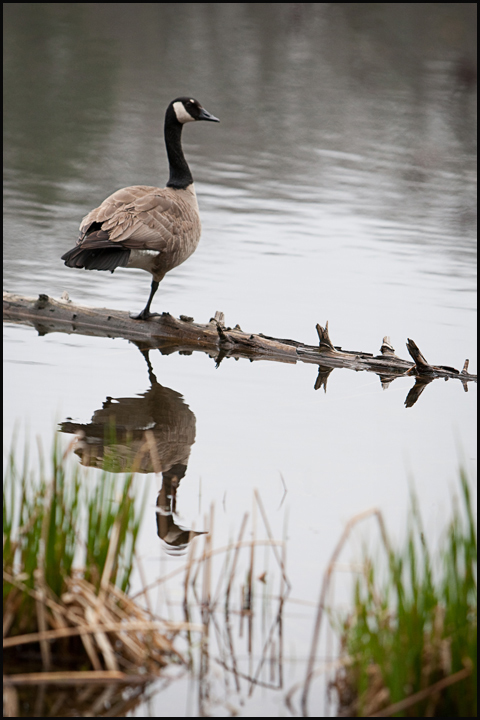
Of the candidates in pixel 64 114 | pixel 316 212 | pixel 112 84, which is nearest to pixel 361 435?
pixel 316 212

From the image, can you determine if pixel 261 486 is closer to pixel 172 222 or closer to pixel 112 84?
pixel 172 222

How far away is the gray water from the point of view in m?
5.87

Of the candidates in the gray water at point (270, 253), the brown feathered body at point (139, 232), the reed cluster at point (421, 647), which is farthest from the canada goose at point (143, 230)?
the reed cluster at point (421, 647)

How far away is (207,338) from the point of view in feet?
28.0

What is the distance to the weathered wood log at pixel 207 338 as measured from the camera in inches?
324

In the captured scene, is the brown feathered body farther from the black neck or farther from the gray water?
the gray water

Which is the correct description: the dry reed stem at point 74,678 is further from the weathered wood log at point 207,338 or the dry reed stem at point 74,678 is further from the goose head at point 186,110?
the goose head at point 186,110

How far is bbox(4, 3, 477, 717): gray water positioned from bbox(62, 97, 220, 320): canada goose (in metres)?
0.86

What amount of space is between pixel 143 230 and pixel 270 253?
16.6 ft

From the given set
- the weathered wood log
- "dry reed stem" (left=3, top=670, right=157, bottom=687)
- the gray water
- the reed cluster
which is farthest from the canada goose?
the reed cluster

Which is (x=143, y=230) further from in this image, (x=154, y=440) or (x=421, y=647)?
(x=421, y=647)

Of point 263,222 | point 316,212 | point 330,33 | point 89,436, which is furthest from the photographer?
point 330,33

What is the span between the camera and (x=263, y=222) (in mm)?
14641

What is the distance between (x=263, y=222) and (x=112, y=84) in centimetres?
1320
